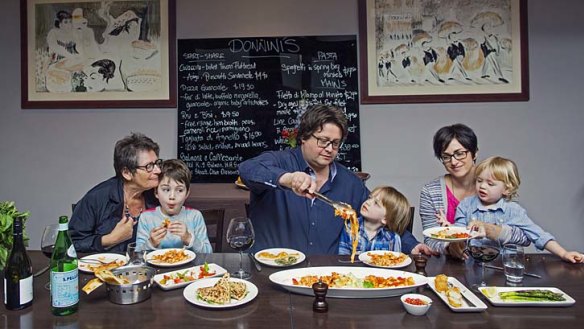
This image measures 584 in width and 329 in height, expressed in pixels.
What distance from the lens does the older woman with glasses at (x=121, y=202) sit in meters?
2.12

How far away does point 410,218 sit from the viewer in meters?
2.27

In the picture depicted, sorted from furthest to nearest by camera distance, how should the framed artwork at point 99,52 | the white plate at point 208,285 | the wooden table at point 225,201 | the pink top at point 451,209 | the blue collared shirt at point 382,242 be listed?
the framed artwork at point 99,52 < the wooden table at point 225,201 < the pink top at point 451,209 < the blue collared shirt at point 382,242 < the white plate at point 208,285

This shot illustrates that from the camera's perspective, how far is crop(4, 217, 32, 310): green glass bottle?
1.31 meters

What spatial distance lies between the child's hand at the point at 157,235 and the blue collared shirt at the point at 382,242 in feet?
2.66

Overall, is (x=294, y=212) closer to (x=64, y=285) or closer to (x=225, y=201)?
(x=225, y=201)

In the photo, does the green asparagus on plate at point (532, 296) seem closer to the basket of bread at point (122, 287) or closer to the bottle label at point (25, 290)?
the basket of bread at point (122, 287)

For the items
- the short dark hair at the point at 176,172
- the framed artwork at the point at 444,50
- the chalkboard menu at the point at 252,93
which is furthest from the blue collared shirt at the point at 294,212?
the framed artwork at the point at 444,50

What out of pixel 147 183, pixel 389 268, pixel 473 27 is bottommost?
pixel 389 268

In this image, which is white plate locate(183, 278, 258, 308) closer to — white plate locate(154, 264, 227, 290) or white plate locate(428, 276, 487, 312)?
white plate locate(154, 264, 227, 290)

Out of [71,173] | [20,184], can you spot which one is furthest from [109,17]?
[20,184]

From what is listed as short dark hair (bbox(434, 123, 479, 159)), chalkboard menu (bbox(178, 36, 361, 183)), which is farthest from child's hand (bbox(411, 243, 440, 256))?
chalkboard menu (bbox(178, 36, 361, 183))

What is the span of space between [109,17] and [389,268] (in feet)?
9.69

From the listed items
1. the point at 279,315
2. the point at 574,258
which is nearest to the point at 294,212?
the point at 279,315

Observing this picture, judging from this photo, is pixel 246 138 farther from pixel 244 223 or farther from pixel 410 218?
pixel 244 223
